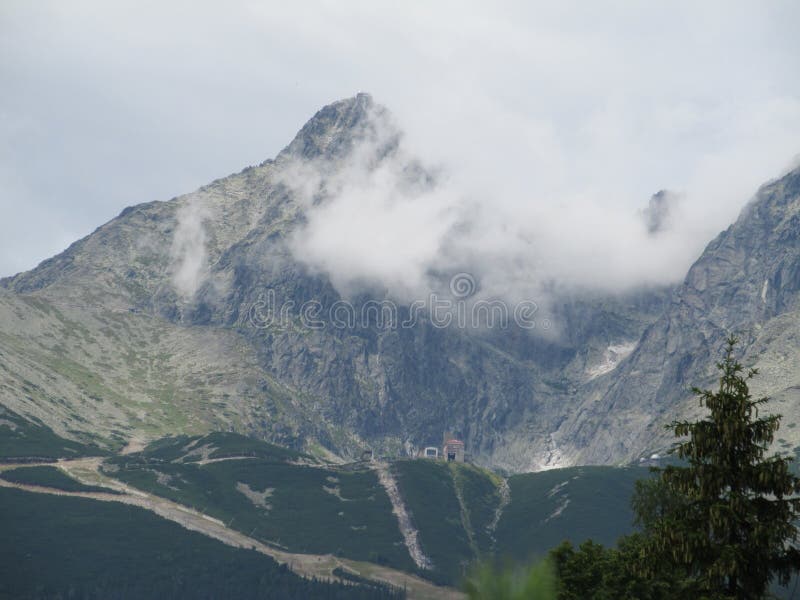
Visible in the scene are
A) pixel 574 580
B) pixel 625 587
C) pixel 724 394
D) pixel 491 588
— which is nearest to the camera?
pixel 491 588

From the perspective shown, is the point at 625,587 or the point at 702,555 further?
the point at 625,587

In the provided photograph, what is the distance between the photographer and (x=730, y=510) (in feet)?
128

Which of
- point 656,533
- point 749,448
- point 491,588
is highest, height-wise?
point 749,448

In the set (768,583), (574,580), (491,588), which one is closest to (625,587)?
(574,580)

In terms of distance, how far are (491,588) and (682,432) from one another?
18848mm

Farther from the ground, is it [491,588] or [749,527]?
[749,527]

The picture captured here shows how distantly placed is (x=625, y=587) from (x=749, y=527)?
49076mm

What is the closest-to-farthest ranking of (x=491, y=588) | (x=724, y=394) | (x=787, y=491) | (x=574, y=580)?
(x=491, y=588) → (x=787, y=491) → (x=724, y=394) → (x=574, y=580)

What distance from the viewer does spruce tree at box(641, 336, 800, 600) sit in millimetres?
38750

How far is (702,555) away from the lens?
40188mm

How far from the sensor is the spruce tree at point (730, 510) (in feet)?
127

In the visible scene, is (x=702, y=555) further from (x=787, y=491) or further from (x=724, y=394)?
(x=724, y=394)

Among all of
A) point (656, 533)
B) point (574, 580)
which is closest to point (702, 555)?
point (656, 533)

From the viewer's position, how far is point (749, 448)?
40.5m
